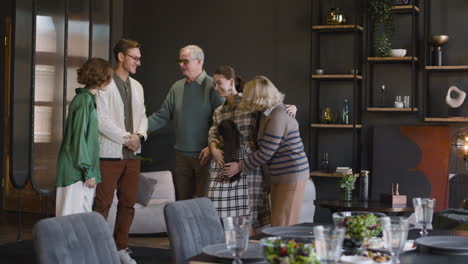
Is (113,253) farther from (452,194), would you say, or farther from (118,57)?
(452,194)

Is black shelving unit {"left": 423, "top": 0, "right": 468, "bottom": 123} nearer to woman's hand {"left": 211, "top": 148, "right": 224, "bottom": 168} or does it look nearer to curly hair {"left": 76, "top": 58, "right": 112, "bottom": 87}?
woman's hand {"left": 211, "top": 148, "right": 224, "bottom": 168}

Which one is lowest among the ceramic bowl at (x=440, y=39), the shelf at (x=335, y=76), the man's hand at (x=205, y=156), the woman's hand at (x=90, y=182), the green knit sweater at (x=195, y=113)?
the woman's hand at (x=90, y=182)

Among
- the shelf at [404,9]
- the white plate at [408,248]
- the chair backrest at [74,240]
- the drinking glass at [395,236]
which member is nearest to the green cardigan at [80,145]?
the chair backrest at [74,240]

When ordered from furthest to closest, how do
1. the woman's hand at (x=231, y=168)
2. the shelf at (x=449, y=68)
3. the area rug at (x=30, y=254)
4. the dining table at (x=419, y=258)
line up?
the shelf at (x=449, y=68) < the area rug at (x=30, y=254) < the woman's hand at (x=231, y=168) < the dining table at (x=419, y=258)

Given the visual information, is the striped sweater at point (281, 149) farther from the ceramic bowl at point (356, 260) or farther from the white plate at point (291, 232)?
the ceramic bowl at point (356, 260)

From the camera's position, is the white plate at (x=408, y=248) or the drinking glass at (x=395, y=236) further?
the white plate at (x=408, y=248)

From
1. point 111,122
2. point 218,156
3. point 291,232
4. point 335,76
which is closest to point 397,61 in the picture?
point 335,76

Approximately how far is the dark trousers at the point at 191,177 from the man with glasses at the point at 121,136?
0.31 m

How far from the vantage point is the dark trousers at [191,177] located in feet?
16.4

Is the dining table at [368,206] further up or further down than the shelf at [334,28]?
further down

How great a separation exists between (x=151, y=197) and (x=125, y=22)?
2.35 m

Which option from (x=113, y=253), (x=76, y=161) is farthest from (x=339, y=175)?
(x=113, y=253)

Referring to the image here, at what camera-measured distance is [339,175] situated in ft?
23.2

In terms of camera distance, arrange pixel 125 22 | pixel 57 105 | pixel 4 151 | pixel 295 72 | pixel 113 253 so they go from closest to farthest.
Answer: pixel 113 253, pixel 57 105, pixel 295 72, pixel 125 22, pixel 4 151
